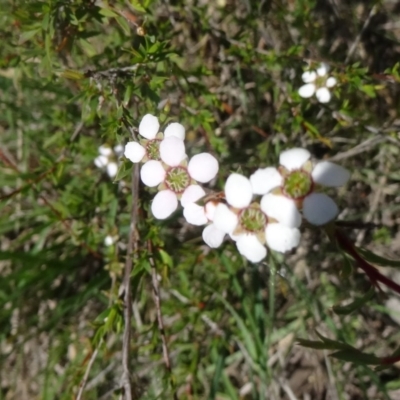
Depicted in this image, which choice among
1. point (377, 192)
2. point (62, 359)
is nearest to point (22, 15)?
point (377, 192)

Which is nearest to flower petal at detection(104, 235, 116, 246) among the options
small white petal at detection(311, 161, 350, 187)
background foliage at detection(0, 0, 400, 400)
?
background foliage at detection(0, 0, 400, 400)

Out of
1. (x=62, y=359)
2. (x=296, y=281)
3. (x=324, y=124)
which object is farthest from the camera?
(x=62, y=359)

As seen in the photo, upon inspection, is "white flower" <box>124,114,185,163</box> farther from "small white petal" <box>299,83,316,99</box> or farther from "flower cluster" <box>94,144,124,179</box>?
"flower cluster" <box>94,144,124,179</box>

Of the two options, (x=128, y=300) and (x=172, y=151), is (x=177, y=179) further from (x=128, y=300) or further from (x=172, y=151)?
(x=128, y=300)

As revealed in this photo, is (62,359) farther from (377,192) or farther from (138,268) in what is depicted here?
(377,192)

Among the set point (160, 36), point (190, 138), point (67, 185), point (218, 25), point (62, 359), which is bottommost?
point (62, 359)

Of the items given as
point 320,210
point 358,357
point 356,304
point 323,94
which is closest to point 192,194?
point 320,210
